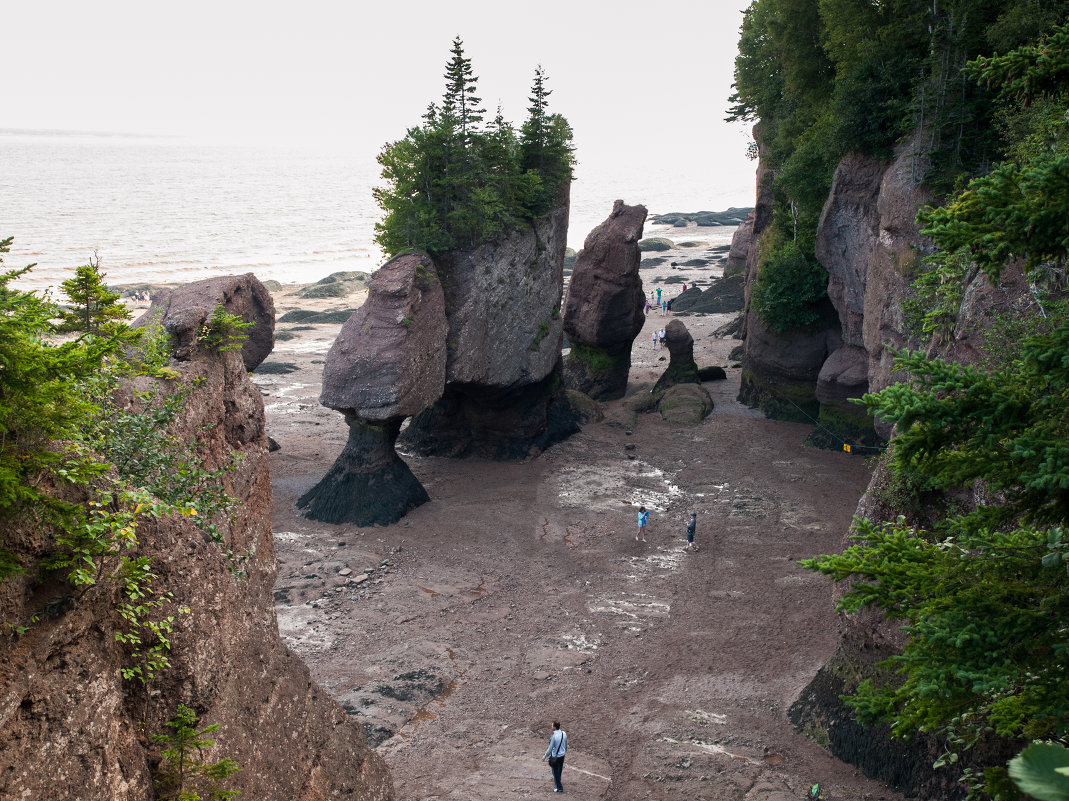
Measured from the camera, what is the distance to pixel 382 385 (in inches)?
974

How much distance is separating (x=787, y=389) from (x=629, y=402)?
21.1 feet

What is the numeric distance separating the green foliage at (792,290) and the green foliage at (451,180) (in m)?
10.7

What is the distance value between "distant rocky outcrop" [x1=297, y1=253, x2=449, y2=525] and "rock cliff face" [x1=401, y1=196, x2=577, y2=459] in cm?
148

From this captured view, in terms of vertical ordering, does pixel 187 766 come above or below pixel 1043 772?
below

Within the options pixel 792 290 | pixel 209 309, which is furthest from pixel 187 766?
pixel 792 290

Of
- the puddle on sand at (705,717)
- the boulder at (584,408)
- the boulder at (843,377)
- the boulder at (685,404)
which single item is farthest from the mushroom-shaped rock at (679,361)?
the puddle on sand at (705,717)

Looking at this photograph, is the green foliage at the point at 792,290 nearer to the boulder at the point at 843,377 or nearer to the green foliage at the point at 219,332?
the boulder at the point at 843,377

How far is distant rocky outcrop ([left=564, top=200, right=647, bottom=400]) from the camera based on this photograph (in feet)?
117

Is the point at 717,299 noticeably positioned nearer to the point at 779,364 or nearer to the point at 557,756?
the point at 779,364

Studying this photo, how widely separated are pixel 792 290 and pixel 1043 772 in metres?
31.1

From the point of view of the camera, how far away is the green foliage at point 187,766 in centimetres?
770

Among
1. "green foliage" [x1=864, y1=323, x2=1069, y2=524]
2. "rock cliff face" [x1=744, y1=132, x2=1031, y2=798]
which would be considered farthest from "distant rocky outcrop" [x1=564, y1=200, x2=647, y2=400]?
"green foliage" [x1=864, y1=323, x2=1069, y2=524]

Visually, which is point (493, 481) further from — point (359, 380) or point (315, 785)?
point (315, 785)

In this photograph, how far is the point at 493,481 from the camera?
2867 centimetres
